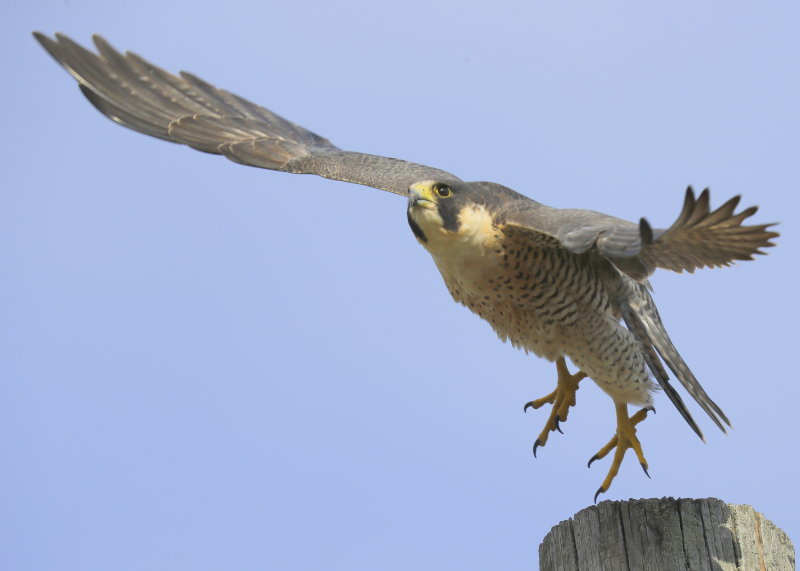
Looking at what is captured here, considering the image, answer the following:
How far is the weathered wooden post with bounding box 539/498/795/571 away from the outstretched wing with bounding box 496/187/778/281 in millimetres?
1067

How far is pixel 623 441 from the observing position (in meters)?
5.62

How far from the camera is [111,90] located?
7.19m

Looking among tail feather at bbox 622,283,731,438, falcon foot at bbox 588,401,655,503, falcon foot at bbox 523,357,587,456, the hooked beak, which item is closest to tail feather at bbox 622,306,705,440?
tail feather at bbox 622,283,731,438

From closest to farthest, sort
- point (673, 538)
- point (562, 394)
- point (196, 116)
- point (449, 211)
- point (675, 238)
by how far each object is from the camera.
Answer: point (673, 538)
point (675, 238)
point (449, 211)
point (562, 394)
point (196, 116)

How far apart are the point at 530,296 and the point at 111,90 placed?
354 centimetres

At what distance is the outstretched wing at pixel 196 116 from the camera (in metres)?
6.97

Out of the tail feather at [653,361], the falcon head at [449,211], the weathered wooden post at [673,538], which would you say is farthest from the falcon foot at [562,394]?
the weathered wooden post at [673,538]

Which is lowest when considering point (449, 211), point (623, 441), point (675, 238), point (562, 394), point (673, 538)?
point (673, 538)

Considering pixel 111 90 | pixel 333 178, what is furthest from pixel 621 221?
pixel 111 90

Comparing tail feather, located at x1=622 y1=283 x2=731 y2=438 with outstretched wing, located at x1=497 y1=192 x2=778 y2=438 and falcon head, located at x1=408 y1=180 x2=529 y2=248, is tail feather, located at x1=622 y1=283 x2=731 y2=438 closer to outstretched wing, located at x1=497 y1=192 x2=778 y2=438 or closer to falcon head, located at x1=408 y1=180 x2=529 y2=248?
outstretched wing, located at x1=497 y1=192 x2=778 y2=438

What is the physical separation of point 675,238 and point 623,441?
177 cm

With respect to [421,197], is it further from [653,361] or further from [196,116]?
[196,116]

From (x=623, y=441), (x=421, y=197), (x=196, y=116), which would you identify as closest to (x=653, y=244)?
(x=421, y=197)

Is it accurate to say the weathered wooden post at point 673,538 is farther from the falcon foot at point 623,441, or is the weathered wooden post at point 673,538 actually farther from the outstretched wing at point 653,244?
the falcon foot at point 623,441
